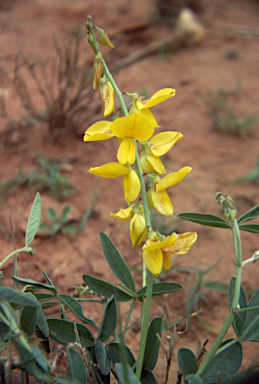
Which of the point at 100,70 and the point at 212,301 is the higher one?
the point at 100,70

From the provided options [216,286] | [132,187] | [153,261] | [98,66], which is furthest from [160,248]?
[216,286]

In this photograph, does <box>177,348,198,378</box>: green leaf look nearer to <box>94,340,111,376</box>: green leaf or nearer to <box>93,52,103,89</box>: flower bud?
<box>94,340,111,376</box>: green leaf

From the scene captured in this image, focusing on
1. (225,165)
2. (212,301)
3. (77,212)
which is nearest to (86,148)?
(77,212)

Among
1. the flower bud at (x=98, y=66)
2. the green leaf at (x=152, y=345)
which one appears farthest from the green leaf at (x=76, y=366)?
the flower bud at (x=98, y=66)

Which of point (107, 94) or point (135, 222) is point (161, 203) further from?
point (107, 94)

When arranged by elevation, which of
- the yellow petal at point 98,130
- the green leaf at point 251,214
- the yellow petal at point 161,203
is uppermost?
A: the yellow petal at point 98,130

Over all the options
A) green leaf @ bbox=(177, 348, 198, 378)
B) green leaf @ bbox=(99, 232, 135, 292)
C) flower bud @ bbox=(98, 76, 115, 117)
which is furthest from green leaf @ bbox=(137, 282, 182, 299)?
flower bud @ bbox=(98, 76, 115, 117)

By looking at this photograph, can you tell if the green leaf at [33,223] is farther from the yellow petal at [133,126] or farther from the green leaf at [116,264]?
the yellow petal at [133,126]

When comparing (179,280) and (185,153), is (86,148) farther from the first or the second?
(179,280)
